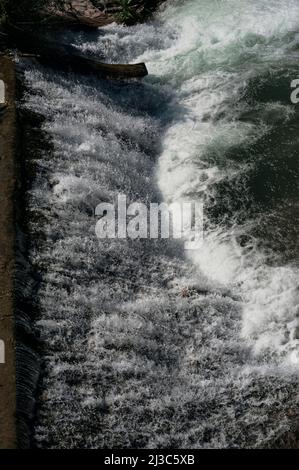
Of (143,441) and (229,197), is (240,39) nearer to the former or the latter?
(229,197)

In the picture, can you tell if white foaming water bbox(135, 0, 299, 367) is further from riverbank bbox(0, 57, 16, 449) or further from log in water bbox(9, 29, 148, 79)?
riverbank bbox(0, 57, 16, 449)

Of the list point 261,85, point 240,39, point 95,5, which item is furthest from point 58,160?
point 95,5

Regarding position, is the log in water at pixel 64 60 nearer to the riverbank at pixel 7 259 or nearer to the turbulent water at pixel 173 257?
the turbulent water at pixel 173 257

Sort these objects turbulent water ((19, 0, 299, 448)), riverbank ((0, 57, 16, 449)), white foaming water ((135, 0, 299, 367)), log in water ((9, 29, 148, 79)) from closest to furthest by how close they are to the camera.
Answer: riverbank ((0, 57, 16, 449)) < turbulent water ((19, 0, 299, 448)) < white foaming water ((135, 0, 299, 367)) < log in water ((9, 29, 148, 79))

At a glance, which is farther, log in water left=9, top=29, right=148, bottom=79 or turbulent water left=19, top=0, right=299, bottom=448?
log in water left=9, top=29, right=148, bottom=79

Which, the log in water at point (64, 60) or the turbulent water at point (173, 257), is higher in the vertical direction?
the log in water at point (64, 60)

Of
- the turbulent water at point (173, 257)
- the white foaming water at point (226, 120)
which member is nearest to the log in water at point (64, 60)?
the turbulent water at point (173, 257)

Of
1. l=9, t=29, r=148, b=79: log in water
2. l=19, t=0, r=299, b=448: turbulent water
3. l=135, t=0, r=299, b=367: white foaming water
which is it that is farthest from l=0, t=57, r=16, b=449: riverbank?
l=135, t=0, r=299, b=367: white foaming water
